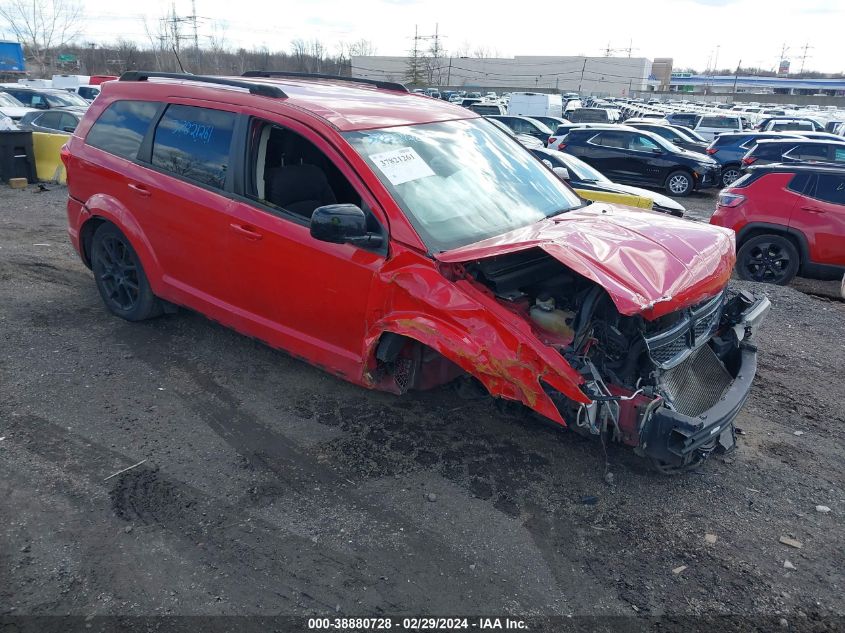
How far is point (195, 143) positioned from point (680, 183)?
578 inches

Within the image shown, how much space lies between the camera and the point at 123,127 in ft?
16.9

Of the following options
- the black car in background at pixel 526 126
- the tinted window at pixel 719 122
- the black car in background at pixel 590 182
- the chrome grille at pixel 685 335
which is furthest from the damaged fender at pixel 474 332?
the tinted window at pixel 719 122

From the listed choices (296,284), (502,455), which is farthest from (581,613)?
(296,284)

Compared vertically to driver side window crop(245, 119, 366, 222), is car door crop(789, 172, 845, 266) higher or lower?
lower

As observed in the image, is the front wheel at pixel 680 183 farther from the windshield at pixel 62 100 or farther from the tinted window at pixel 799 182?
the windshield at pixel 62 100

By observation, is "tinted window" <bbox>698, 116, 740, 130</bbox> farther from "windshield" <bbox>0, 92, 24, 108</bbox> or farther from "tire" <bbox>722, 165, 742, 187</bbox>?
"windshield" <bbox>0, 92, 24, 108</bbox>

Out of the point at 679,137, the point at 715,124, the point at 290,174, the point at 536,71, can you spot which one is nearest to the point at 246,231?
the point at 290,174

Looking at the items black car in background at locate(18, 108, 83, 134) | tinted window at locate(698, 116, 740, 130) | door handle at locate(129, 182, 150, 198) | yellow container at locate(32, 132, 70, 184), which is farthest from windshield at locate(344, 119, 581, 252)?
tinted window at locate(698, 116, 740, 130)

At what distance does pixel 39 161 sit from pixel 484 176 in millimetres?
12265

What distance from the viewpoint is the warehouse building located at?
93.1m

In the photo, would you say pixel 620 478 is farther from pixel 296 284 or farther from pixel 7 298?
pixel 7 298

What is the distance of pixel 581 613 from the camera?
2.78m

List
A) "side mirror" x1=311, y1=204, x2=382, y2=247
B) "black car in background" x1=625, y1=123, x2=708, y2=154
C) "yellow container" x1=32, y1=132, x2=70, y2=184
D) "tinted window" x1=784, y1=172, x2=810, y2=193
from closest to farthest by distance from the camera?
"side mirror" x1=311, y1=204, x2=382, y2=247
"tinted window" x1=784, y1=172, x2=810, y2=193
"yellow container" x1=32, y1=132, x2=70, y2=184
"black car in background" x1=625, y1=123, x2=708, y2=154

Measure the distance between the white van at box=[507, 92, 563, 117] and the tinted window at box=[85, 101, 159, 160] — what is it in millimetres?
28738
